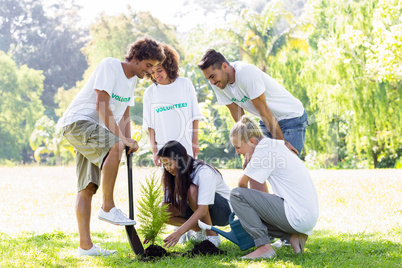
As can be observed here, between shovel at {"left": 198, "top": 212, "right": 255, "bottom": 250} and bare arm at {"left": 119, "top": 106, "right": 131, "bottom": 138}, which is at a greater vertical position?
bare arm at {"left": 119, "top": 106, "right": 131, "bottom": 138}

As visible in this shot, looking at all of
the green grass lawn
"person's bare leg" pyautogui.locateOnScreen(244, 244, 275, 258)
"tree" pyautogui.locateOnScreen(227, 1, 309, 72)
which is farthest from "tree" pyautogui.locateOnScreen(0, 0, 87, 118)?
"person's bare leg" pyautogui.locateOnScreen(244, 244, 275, 258)

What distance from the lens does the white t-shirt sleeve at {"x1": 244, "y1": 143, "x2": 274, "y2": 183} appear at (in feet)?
12.9

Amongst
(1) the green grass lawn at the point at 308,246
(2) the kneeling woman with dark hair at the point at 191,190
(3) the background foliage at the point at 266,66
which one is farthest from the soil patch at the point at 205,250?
(3) the background foliage at the point at 266,66

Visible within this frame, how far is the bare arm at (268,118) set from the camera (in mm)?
4551

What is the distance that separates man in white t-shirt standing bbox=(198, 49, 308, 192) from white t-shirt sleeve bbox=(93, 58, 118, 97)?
89 centimetres

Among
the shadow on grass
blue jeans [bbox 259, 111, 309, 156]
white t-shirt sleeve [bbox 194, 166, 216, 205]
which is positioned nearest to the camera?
the shadow on grass

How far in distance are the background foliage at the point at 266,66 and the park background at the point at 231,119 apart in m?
0.07

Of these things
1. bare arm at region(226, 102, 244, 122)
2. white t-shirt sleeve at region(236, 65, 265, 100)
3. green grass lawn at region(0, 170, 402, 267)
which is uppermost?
white t-shirt sleeve at region(236, 65, 265, 100)

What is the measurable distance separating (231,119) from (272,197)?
18.9 m

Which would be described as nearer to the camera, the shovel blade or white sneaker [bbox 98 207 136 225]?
white sneaker [bbox 98 207 136 225]

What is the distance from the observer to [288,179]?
399cm

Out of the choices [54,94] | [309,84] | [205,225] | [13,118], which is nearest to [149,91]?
[205,225]

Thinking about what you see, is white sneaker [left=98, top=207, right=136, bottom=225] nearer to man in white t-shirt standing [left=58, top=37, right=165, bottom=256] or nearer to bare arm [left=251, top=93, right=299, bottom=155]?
man in white t-shirt standing [left=58, top=37, right=165, bottom=256]

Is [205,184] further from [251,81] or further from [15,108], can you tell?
[15,108]
